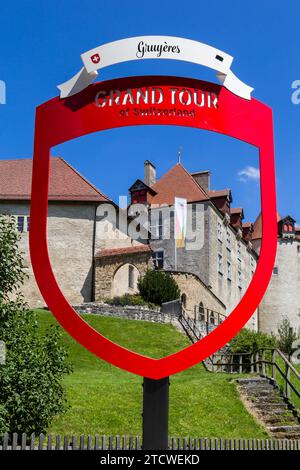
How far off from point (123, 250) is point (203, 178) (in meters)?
11.8

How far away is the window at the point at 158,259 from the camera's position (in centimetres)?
4307

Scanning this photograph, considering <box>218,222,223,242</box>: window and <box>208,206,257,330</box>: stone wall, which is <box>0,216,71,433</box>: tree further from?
<box>218,222,223,242</box>: window

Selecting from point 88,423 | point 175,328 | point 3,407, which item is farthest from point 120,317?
point 3,407

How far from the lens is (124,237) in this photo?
43438 mm

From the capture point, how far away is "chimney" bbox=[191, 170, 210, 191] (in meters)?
47.2

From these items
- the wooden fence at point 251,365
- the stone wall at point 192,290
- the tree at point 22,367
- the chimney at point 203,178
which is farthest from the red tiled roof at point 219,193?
the tree at point 22,367

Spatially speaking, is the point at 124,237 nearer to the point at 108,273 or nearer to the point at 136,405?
the point at 108,273

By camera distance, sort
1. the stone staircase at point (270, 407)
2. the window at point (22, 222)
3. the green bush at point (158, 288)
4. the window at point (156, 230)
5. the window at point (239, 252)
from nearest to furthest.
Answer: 1. the stone staircase at point (270, 407)
2. the green bush at point (158, 288)
3. the window at point (22, 222)
4. the window at point (156, 230)
5. the window at point (239, 252)

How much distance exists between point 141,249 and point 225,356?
41.6 feet

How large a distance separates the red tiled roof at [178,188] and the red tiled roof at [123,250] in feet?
17.2

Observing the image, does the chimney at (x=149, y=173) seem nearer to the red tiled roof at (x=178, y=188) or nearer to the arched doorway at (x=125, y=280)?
the red tiled roof at (x=178, y=188)

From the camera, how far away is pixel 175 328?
30344mm

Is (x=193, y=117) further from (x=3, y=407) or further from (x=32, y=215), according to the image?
(x=3, y=407)
